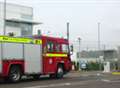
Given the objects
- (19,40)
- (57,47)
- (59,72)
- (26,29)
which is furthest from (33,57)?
(26,29)

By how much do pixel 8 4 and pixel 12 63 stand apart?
35.7 meters

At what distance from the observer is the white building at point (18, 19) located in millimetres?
56844

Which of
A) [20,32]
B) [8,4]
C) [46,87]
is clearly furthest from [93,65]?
[46,87]

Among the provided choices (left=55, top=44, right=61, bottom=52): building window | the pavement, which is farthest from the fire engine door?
(left=55, top=44, right=61, bottom=52): building window

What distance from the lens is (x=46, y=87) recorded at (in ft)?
62.3

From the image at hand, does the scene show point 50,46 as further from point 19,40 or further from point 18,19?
point 18,19

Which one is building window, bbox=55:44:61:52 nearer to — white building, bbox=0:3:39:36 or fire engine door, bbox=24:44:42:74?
fire engine door, bbox=24:44:42:74

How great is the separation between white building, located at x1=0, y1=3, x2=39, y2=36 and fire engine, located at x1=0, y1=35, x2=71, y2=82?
2929 centimetres

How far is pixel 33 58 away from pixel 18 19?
110 ft

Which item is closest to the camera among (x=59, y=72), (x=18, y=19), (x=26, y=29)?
(x=59, y=72)

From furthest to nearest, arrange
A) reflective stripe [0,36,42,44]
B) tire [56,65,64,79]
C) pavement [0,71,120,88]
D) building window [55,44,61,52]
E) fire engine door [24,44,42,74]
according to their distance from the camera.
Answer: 1. tire [56,65,64,79]
2. building window [55,44,61,52]
3. fire engine door [24,44,42,74]
4. reflective stripe [0,36,42,44]
5. pavement [0,71,120,88]

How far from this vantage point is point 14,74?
2280cm

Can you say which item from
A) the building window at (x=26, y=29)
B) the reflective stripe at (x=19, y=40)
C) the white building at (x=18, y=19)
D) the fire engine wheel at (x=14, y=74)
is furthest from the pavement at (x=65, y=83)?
the building window at (x=26, y=29)

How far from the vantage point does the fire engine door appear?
2385 cm
